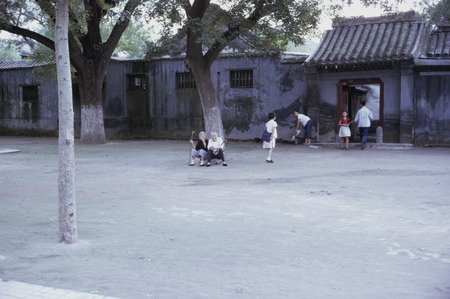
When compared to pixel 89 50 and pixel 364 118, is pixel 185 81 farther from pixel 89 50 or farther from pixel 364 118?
pixel 364 118

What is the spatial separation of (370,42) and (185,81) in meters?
8.64

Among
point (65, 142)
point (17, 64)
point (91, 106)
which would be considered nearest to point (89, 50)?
point (91, 106)

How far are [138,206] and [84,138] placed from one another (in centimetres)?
1338

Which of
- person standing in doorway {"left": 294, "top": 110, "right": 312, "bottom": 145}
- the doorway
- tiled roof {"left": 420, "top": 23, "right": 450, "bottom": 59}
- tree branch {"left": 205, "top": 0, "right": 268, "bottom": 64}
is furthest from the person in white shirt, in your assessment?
tiled roof {"left": 420, "top": 23, "right": 450, "bottom": 59}

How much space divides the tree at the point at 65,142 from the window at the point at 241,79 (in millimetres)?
16479

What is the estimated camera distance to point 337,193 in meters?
9.12

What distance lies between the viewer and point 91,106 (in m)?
20.3

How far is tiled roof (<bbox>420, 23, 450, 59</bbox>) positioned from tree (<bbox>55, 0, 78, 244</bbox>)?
15.0 metres

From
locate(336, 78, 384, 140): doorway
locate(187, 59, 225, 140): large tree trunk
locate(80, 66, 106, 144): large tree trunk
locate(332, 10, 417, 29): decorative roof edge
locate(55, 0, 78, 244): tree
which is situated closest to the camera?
locate(55, 0, 78, 244): tree

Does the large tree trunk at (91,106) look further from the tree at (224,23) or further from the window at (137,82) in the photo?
the tree at (224,23)

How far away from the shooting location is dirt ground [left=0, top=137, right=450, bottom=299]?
4391 millimetres

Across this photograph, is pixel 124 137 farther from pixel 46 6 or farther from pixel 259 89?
pixel 46 6

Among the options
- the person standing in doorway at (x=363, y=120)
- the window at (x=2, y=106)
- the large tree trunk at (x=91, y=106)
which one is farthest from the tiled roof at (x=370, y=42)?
the window at (x=2, y=106)

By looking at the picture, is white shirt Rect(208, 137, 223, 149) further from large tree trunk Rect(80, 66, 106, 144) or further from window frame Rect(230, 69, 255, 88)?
window frame Rect(230, 69, 255, 88)
